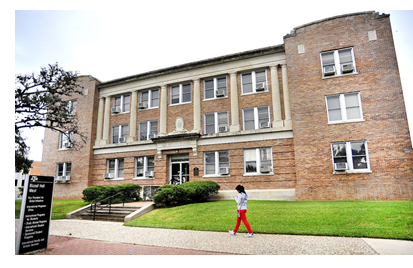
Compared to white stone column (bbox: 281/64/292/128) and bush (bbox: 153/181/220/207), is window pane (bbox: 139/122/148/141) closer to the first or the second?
bush (bbox: 153/181/220/207)

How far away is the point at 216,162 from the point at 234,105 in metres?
4.01

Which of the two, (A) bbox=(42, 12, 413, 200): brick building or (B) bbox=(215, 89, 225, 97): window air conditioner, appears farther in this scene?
(B) bbox=(215, 89, 225, 97): window air conditioner

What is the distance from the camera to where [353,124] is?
1462 centimetres

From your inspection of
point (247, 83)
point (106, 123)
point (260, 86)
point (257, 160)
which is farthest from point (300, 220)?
point (106, 123)

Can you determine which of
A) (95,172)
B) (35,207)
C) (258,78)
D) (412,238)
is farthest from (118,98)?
(412,238)

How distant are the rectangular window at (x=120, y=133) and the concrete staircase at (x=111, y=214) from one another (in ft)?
27.0

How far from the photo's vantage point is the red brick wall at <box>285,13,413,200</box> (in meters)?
13.5

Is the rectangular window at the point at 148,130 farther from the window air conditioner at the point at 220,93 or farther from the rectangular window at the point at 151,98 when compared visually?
the window air conditioner at the point at 220,93

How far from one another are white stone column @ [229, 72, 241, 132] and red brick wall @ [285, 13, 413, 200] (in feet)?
12.0

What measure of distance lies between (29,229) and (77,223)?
514 cm

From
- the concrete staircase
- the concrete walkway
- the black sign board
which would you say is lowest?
the concrete walkway

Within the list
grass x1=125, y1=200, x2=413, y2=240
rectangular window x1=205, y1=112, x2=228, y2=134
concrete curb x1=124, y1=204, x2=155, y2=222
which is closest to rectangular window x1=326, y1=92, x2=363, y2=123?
grass x1=125, y1=200, x2=413, y2=240

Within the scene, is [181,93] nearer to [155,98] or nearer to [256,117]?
[155,98]
